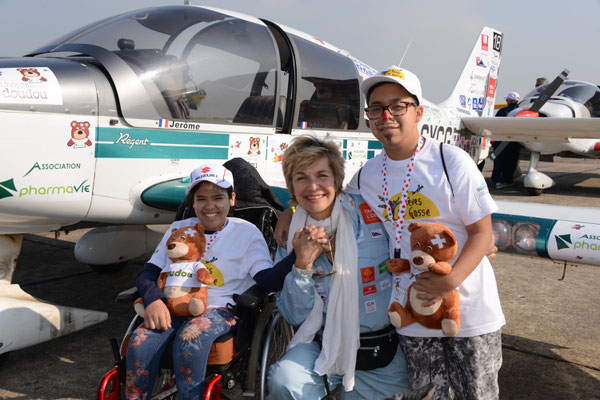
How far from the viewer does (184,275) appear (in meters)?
2.15

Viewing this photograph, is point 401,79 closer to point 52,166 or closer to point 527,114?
point 52,166

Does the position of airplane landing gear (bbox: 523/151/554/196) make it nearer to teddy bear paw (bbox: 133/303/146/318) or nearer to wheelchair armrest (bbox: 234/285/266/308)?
wheelchair armrest (bbox: 234/285/266/308)

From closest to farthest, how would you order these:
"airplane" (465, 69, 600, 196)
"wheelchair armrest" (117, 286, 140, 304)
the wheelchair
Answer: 1. the wheelchair
2. "wheelchair armrest" (117, 286, 140, 304)
3. "airplane" (465, 69, 600, 196)

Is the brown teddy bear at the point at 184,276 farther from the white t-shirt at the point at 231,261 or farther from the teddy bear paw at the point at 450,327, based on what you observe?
the teddy bear paw at the point at 450,327

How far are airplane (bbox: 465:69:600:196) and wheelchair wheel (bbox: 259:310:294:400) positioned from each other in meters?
4.62

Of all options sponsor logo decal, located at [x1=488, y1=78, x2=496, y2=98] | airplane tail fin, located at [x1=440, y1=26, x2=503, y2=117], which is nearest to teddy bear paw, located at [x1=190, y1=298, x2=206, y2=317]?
airplane tail fin, located at [x1=440, y1=26, x2=503, y2=117]

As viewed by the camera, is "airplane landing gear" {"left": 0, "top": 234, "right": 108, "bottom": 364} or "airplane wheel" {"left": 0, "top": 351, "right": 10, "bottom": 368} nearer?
"airplane landing gear" {"left": 0, "top": 234, "right": 108, "bottom": 364}

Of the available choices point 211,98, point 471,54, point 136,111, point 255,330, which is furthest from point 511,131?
point 255,330

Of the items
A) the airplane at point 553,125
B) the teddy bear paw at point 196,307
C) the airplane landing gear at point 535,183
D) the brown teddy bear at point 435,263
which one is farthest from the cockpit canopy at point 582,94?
the teddy bear paw at point 196,307

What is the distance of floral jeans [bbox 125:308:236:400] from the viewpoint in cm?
191

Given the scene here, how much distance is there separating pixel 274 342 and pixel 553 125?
15.9 feet

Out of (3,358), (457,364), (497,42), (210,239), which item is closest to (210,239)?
(210,239)

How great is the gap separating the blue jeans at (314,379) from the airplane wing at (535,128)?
461cm

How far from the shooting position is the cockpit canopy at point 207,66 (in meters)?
3.33
